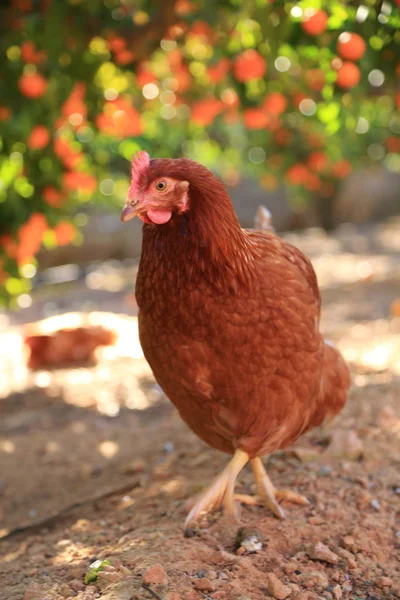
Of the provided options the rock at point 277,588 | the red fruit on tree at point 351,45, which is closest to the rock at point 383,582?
the rock at point 277,588

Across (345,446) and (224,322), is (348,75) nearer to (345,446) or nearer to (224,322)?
(224,322)

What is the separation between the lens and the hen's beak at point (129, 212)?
2.16m

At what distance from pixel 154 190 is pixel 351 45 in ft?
4.36

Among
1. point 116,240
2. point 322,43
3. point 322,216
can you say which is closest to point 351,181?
point 322,216

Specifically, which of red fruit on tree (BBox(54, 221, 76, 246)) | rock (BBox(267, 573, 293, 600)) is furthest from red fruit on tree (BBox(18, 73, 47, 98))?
rock (BBox(267, 573, 293, 600))

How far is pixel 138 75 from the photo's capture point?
4.16m

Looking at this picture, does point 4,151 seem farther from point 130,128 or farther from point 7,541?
point 7,541

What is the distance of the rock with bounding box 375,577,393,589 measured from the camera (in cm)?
224

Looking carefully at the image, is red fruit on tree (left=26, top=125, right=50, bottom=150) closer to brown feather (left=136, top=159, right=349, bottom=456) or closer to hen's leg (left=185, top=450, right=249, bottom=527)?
brown feather (left=136, top=159, right=349, bottom=456)

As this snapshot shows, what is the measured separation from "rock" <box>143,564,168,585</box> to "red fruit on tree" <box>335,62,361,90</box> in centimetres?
215

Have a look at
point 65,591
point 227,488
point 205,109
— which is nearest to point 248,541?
point 227,488

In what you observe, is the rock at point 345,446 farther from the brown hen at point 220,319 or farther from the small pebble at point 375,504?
the brown hen at point 220,319

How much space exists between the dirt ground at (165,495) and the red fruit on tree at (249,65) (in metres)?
1.73

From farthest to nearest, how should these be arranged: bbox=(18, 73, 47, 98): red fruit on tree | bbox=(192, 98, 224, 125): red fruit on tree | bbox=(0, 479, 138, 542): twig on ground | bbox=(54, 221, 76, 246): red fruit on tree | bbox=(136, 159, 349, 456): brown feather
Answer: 1. bbox=(192, 98, 224, 125): red fruit on tree
2. bbox=(54, 221, 76, 246): red fruit on tree
3. bbox=(18, 73, 47, 98): red fruit on tree
4. bbox=(0, 479, 138, 542): twig on ground
5. bbox=(136, 159, 349, 456): brown feather
